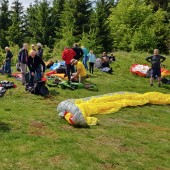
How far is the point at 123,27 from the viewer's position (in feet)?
142

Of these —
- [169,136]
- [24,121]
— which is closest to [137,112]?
[169,136]

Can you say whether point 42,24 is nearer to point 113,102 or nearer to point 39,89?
point 39,89

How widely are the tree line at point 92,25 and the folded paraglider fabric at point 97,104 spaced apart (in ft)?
68.3

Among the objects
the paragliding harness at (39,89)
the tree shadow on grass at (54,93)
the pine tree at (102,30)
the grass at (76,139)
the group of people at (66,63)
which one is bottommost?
the grass at (76,139)

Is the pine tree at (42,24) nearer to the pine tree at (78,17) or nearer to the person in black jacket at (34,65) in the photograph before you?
the pine tree at (78,17)

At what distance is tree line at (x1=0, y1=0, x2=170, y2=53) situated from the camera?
38531mm

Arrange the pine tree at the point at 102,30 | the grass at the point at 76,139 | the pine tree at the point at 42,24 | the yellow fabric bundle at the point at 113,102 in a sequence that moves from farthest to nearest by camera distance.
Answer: the pine tree at the point at 42,24
the pine tree at the point at 102,30
the yellow fabric bundle at the point at 113,102
the grass at the point at 76,139

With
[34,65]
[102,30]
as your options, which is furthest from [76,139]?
[102,30]

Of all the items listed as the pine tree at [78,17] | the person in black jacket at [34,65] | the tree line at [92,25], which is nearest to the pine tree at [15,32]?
the tree line at [92,25]

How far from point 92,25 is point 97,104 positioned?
1091 inches

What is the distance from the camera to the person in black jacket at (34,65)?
543 inches

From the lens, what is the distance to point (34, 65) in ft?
45.8

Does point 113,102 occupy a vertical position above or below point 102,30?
below

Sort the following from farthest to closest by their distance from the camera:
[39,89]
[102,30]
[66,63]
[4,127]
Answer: [102,30] < [66,63] < [39,89] < [4,127]
